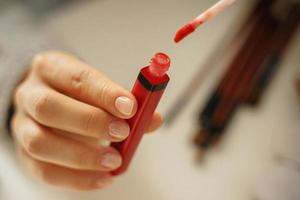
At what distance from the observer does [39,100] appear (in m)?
0.24

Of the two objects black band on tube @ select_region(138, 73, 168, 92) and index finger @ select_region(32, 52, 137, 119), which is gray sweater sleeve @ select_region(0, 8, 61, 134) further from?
black band on tube @ select_region(138, 73, 168, 92)

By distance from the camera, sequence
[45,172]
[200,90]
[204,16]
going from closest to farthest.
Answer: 1. [204,16]
2. [45,172]
3. [200,90]

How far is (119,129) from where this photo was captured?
0.68ft

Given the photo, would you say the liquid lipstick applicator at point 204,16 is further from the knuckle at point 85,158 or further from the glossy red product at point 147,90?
the knuckle at point 85,158

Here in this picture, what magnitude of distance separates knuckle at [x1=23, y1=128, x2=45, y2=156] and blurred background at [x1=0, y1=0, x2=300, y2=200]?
5 cm

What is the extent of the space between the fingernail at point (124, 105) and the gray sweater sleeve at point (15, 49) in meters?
0.14

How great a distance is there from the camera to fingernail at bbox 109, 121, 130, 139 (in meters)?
0.21

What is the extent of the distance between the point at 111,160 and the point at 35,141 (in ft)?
0.19

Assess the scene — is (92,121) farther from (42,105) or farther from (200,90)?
(200,90)

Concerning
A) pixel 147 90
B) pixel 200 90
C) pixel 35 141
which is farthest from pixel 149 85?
pixel 200 90

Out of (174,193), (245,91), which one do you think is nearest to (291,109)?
(245,91)

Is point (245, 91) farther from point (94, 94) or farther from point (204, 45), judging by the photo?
point (94, 94)

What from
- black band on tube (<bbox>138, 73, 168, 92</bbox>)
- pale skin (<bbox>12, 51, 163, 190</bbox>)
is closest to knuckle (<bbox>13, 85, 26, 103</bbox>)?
pale skin (<bbox>12, 51, 163, 190</bbox>)

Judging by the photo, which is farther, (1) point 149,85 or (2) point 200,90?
(2) point 200,90
